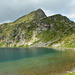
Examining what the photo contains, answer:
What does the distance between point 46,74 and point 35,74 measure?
4031 mm

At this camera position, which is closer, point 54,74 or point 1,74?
point 54,74

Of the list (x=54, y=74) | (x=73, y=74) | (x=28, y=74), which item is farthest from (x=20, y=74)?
(x=73, y=74)

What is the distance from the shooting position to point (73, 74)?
3369cm

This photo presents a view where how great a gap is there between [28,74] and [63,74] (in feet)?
41.5

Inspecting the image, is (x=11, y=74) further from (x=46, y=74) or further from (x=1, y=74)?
(x=46, y=74)

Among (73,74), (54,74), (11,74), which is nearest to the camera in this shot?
(73,74)

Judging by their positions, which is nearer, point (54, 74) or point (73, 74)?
point (73, 74)

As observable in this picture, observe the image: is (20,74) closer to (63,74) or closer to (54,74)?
(54,74)

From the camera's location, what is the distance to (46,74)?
122 ft

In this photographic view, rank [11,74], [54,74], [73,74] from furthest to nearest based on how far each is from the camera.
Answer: [11,74], [54,74], [73,74]

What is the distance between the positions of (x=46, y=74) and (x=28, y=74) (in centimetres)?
667

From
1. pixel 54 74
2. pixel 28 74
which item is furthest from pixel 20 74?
pixel 54 74

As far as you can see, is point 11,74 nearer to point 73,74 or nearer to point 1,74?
point 1,74

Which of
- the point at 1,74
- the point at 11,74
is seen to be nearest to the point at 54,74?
the point at 11,74
